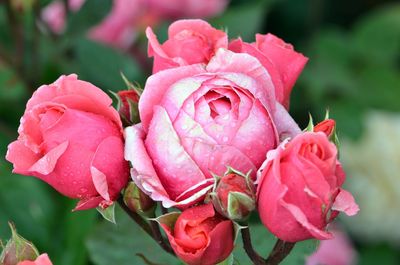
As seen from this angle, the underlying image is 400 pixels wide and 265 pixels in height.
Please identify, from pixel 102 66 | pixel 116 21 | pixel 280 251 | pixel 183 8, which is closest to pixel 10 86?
pixel 102 66

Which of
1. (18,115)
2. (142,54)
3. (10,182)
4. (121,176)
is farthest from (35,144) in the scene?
(142,54)

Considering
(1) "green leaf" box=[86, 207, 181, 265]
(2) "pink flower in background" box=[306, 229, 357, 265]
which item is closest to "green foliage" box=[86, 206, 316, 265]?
(1) "green leaf" box=[86, 207, 181, 265]

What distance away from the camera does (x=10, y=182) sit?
1.05 metres

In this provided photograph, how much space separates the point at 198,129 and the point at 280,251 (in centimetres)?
12

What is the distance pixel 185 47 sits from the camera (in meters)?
0.67

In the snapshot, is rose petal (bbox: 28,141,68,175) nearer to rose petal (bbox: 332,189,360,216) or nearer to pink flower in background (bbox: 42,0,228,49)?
rose petal (bbox: 332,189,360,216)

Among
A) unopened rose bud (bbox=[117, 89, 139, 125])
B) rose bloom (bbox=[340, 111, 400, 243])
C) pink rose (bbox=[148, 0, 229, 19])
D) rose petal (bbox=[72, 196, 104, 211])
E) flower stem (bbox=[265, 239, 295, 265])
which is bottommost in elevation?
rose bloom (bbox=[340, 111, 400, 243])

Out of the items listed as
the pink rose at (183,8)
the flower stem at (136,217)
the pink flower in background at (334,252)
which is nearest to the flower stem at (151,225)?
the flower stem at (136,217)

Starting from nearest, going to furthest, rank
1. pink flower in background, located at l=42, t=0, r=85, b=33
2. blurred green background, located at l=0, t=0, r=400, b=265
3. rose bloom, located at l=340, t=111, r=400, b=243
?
blurred green background, located at l=0, t=0, r=400, b=265 → pink flower in background, located at l=42, t=0, r=85, b=33 → rose bloom, located at l=340, t=111, r=400, b=243

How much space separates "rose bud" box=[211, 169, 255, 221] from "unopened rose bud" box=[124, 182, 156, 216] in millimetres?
66

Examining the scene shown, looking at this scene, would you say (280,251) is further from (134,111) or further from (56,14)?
(56,14)

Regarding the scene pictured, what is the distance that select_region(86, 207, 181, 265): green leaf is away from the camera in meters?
0.81

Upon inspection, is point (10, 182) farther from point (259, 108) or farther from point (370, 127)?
point (370, 127)

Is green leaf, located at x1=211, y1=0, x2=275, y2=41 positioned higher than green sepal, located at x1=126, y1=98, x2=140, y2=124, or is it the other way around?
green sepal, located at x1=126, y1=98, x2=140, y2=124
